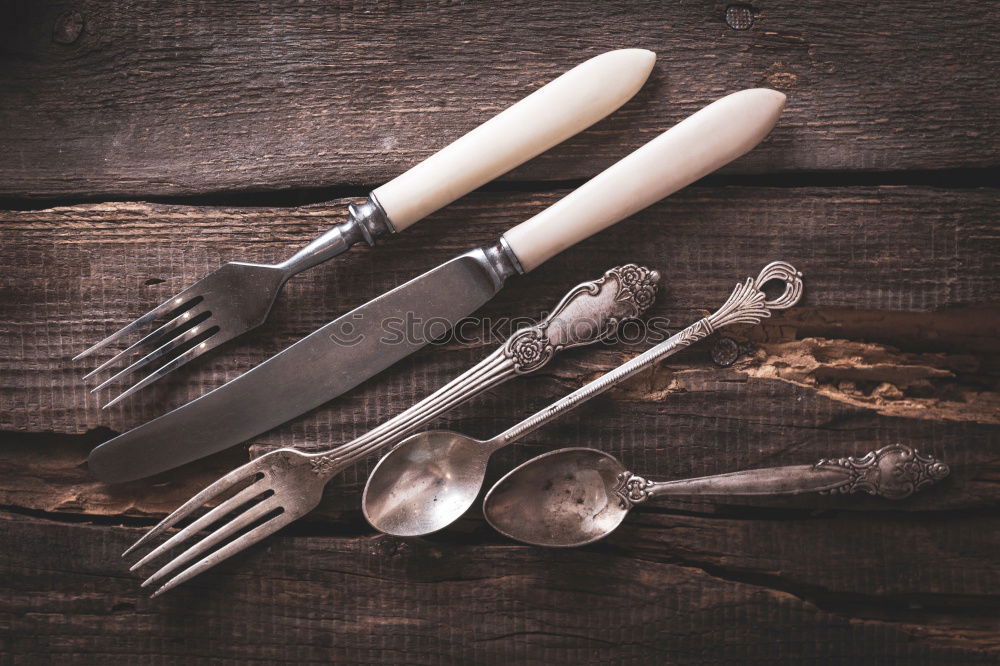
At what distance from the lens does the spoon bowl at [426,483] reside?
1121 mm

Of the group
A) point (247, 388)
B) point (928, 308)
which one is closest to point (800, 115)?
point (928, 308)

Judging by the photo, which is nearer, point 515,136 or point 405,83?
point 515,136

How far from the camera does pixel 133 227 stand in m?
1.20

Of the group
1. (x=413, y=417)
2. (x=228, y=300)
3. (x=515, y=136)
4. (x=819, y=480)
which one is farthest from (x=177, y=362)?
(x=819, y=480)

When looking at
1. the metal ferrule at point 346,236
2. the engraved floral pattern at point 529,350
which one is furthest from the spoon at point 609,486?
the metal ferrule at point 346,236

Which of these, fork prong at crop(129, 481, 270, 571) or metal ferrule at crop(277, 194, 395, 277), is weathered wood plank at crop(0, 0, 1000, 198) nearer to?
metal ferrule at crop(277, 194, 395, 277)

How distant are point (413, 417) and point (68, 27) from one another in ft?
3.16

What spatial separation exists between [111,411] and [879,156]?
1.43 m

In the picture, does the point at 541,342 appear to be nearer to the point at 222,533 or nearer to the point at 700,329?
the point at 700,329

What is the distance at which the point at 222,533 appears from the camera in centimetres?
110

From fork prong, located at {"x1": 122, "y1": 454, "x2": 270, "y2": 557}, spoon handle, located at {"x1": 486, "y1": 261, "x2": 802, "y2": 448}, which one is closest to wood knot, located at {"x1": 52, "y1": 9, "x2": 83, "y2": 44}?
fork prong, located at {"x1": 122, "y1": 454, "x2": 270, "y2": 557}

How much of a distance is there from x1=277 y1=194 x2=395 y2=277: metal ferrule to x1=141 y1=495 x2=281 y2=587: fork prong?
390mm

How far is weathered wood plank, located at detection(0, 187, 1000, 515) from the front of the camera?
1148mm

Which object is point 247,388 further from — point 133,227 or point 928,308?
point 928,308
